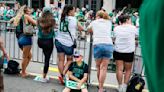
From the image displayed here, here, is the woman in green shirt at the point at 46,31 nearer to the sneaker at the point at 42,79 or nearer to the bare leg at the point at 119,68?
the sneaker at the point at 42,79

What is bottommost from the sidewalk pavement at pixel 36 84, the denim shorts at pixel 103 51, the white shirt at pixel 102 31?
the sidewalk pavement at pixel 36 84

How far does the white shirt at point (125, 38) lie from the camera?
292 inches

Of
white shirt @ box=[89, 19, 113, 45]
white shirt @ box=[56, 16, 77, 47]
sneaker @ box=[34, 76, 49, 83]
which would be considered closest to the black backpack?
white shirt @ box=[89, 19, 113, 45]

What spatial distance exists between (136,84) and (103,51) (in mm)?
904

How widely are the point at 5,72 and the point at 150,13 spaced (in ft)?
26.5

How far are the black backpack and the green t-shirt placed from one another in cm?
635

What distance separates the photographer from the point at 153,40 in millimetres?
1012

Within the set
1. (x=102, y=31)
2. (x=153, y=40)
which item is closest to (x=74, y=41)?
(x=102, y=31)

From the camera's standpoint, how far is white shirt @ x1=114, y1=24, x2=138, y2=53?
743 centimetres

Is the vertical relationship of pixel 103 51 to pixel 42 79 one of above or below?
above

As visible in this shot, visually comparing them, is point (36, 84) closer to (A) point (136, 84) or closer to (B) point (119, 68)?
(B) point (119, 68)

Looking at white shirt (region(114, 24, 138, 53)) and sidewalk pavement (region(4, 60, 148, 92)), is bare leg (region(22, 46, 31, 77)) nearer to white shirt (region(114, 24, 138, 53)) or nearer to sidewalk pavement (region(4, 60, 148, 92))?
sidewalk pavement (region(4, 60, 148, 92))

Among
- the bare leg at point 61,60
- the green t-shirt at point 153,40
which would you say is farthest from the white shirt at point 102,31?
the green t-shirt at point 153,40

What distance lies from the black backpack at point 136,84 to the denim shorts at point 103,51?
0.68 meters
